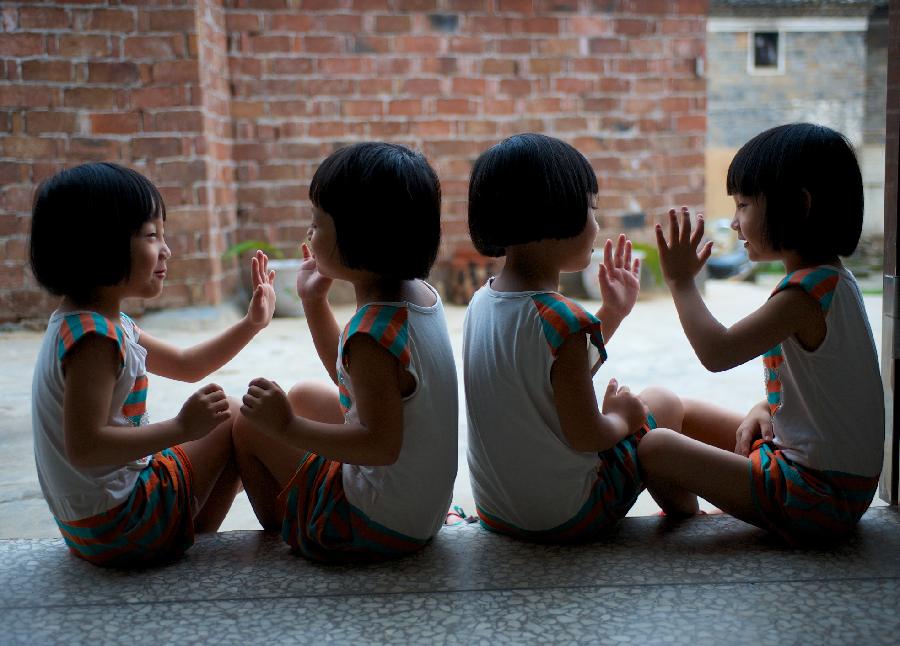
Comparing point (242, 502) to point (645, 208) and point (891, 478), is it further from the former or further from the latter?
point (645, 208)

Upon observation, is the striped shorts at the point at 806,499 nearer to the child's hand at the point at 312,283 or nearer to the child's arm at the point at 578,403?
the child's arm at the point at 578,403

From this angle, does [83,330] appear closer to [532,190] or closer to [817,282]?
[532,190]

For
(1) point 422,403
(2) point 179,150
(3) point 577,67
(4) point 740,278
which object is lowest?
(4) point 740,278

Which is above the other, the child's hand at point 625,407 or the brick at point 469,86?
the brick at point 469,86

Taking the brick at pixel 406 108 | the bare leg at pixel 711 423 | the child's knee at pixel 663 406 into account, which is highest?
the brick at pixel 406 108

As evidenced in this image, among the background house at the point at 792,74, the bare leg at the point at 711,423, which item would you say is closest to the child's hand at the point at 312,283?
the bare leg at the point at 711,423

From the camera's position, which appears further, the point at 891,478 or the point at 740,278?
the point at 740,278

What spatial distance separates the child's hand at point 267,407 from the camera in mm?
1405

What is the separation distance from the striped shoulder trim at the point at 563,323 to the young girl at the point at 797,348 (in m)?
0.17

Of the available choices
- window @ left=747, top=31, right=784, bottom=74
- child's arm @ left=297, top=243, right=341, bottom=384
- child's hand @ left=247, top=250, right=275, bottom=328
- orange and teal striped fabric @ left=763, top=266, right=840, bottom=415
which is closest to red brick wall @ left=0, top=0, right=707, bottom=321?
child's hand @ left=247, top=250, right=275, bottom=328

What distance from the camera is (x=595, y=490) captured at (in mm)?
1555

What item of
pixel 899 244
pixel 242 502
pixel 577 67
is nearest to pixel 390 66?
pixel 577 67

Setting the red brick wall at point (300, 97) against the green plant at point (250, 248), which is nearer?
the red brick wall at point (300, 97)

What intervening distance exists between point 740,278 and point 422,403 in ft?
30.2
